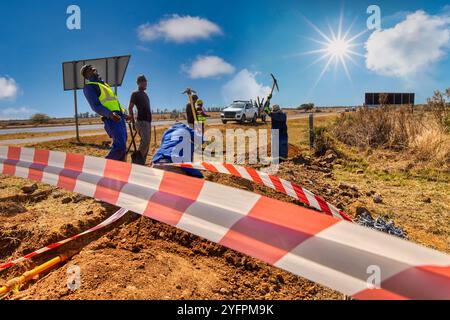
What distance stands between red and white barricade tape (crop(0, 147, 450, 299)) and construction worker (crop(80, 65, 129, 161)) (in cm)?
290

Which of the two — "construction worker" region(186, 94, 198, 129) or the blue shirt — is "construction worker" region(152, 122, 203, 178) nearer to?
the blue shirt

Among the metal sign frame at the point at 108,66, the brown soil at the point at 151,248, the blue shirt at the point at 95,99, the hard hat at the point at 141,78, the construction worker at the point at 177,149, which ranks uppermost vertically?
the metal sign frame at the point at 108,66

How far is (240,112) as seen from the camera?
24.9 meters

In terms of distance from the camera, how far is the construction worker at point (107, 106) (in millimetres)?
5098

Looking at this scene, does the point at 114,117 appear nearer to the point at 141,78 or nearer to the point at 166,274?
the point at 141,78

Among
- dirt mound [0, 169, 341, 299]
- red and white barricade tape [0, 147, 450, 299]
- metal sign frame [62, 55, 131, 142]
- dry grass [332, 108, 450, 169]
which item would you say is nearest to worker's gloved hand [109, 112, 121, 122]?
dirt mound [0, 169, 341, 299]

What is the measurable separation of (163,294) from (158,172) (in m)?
0.84

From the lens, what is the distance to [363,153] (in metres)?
10.6

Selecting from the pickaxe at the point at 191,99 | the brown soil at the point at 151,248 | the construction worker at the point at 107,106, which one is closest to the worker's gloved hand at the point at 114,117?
the construction worker at the point at 107,106

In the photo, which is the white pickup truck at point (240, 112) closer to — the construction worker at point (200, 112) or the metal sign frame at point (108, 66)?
the construction worker at point (200, 112)

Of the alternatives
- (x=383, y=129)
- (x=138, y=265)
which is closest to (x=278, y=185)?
(x=138, y=265)

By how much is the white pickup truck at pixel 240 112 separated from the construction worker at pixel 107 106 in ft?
65.3

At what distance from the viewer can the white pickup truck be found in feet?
81.9
